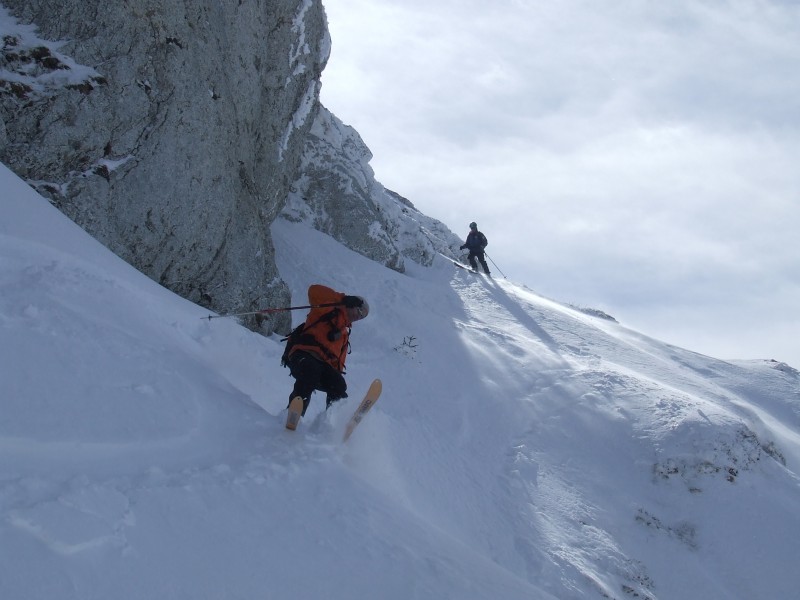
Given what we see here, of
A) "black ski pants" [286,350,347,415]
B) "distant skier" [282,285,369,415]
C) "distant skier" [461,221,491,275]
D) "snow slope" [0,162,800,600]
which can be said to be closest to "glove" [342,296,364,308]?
"distant skier" [282,285,369,415]

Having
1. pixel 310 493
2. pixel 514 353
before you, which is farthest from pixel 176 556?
pixel 514 353

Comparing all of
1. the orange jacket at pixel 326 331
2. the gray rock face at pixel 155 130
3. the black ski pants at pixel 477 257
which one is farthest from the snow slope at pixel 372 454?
the black ski pants at pixel 477 257

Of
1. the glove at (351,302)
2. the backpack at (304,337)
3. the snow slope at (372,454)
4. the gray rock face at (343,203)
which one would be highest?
the gray rock face at (343,203)

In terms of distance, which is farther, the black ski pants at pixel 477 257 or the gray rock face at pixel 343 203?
the black ski pants at pixel 477 257

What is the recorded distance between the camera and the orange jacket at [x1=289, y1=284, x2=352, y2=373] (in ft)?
23.0

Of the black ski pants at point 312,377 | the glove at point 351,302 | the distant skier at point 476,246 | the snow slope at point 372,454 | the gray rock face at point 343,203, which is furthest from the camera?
the distant skier at point 476,246

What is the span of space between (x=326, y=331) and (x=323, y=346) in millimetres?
165

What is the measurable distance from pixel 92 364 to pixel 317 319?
2.32m

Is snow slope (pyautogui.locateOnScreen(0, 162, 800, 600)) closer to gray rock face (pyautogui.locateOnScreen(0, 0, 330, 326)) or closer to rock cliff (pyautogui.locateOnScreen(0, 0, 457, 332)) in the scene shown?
gray rock face (pyautogui.locateOnScreen(0, 0, 330, 326))

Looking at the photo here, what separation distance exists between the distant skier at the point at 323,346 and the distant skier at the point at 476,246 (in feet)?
49.1

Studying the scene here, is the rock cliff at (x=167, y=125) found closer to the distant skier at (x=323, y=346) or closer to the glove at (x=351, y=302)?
the distant skier at (x=323, y=346)

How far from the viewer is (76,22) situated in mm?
9688

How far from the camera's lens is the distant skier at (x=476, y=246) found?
21906 millimetres

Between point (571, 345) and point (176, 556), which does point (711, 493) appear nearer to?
point (571, 345)
